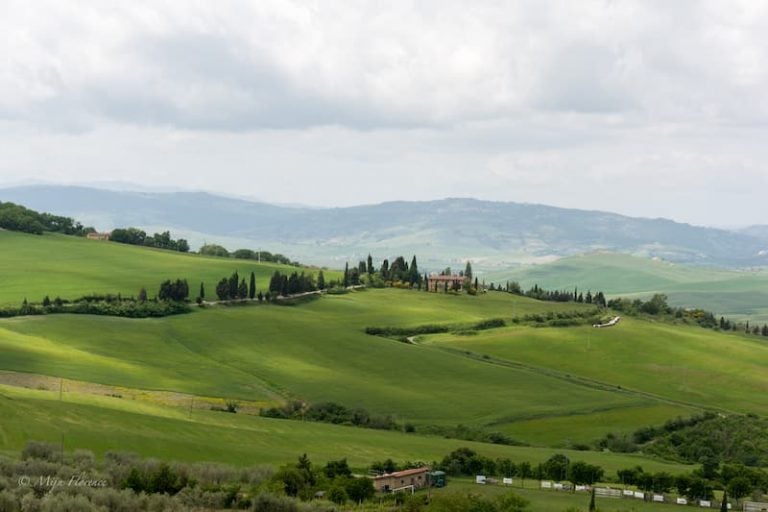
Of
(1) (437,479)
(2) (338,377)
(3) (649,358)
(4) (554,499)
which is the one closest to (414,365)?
(2) (338,377)

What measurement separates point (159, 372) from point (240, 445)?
138 feet

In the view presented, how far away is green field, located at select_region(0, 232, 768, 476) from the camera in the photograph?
86.0m

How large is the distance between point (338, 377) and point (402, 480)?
60.2m

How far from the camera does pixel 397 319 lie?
7062 inches

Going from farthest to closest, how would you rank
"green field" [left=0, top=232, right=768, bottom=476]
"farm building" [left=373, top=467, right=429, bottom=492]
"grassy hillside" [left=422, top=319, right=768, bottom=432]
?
"grassy hillside" [left=422, top=319, right=768, bottom=432], "green field" [left=0, top=232, right=768, bottom=476], "farm building" [left=373, top=467, right=429, bottom=492]

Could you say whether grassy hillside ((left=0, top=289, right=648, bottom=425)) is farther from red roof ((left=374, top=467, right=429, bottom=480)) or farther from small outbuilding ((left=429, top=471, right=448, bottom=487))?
red roof ((left=374, top=467, right=429, bottom=480))

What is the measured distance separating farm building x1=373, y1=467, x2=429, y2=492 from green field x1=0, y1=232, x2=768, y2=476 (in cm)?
974

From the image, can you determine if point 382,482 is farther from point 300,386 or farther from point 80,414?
point 300,386

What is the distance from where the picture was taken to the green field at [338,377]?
8600 centimetres

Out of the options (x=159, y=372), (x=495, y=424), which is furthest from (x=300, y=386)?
(x=495, y=424)

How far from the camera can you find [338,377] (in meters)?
132

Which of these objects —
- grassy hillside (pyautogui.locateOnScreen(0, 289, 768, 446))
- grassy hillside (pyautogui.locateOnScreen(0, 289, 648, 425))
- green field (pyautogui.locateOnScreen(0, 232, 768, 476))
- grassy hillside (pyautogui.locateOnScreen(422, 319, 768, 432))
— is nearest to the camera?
green field (pyautogui.locateOnScreen(0, 232, 768, 476))

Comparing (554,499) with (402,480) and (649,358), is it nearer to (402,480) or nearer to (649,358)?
(402,480)

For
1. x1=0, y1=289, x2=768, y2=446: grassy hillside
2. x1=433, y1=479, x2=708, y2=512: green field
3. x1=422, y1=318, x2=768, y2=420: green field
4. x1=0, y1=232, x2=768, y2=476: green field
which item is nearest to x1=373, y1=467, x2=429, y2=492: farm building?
x1=433, y1=479, x2=708, y2=512: green field
